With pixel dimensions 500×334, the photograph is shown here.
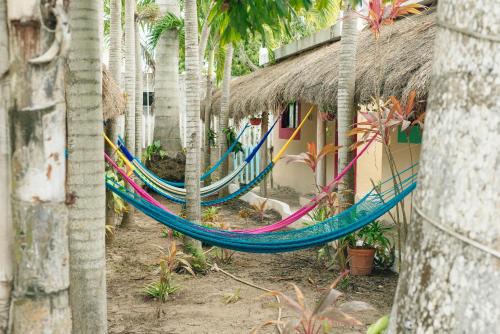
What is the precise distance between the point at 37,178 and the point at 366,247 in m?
3.38

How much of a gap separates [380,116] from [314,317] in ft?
5.99

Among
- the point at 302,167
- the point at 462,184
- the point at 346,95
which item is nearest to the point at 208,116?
the point at 302,167

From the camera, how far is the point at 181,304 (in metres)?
3.75

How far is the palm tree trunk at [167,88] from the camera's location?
8766mm

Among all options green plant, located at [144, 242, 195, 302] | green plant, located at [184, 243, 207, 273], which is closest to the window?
green plant, located at [184, 243, 207, 273]

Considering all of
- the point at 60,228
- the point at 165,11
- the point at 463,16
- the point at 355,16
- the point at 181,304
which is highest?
the point at 165,11

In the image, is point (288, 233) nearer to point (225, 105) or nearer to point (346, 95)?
point (346, 95)

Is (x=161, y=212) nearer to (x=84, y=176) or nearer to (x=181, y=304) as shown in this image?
(x=181, y=304)

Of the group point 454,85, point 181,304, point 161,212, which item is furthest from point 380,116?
point 454,85

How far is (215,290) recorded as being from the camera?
4.06 m

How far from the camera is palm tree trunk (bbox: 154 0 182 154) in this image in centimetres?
877

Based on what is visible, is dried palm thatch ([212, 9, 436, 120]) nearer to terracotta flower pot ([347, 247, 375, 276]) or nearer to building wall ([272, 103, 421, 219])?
building wall ([272, 103, 421, 219])

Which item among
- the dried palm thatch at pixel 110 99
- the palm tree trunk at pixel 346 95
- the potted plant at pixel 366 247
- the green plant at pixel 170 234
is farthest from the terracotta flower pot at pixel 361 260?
the dried palm thatch at pixel 110 99

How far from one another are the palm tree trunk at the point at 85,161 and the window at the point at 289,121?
621cm
